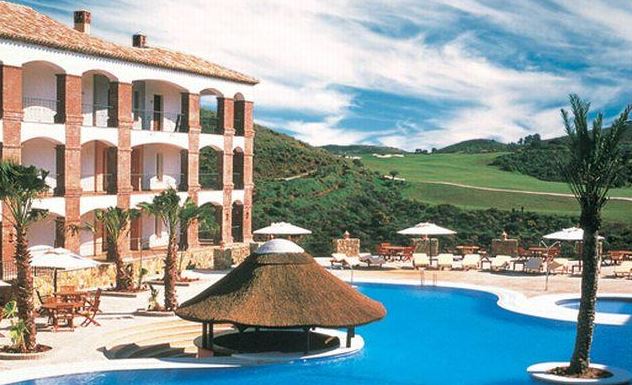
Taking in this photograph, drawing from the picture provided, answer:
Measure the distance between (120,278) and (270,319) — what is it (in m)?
11.4

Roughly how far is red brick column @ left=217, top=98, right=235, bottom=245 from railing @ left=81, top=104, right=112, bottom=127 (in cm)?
689

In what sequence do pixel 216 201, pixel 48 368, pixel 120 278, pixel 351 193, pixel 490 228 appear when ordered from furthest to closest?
pixel 351 193 → pixel 490 228 → pixel 216 201 → pixel 120 278 → pixel 48 368

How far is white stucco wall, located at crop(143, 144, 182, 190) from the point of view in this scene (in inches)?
1687

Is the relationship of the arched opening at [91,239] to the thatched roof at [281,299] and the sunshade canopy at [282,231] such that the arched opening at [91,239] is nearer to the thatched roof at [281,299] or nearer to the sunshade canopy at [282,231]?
the sunshade canopy at [282,231]

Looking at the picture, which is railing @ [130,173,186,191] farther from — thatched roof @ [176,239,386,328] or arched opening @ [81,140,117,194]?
thatched roof @ [176,239,386,328]

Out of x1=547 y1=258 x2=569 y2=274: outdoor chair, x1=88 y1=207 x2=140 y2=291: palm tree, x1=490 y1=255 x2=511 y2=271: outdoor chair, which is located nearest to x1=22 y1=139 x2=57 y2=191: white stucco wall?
x1=88 y1=207 x2=140 y2=291: palm tree

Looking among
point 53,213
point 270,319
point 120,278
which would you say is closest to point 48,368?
point 270,319

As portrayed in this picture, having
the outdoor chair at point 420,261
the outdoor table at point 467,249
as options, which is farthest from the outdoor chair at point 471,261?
the outdoor table at point 467,249

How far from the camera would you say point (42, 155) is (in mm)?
35844

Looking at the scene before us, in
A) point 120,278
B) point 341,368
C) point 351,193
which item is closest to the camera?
point 341,368

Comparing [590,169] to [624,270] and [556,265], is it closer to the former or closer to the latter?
[556,265]

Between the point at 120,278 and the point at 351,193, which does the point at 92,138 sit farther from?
the point at 351,193

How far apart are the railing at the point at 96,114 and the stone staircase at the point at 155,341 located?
15841mm

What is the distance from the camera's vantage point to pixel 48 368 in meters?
18.9
